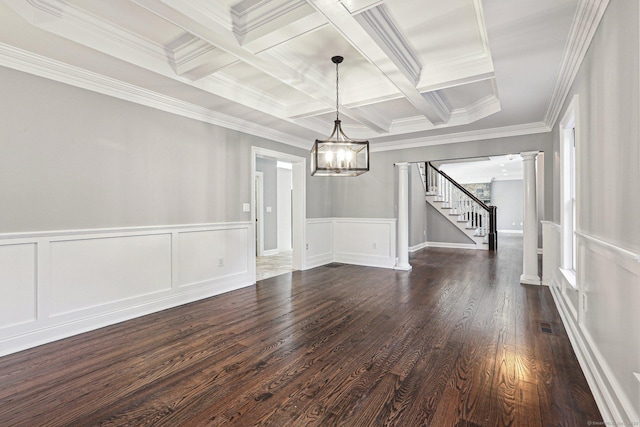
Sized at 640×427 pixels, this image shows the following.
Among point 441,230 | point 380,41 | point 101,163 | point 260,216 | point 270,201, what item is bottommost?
point 441,230

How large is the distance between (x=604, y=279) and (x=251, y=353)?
7.96 feet

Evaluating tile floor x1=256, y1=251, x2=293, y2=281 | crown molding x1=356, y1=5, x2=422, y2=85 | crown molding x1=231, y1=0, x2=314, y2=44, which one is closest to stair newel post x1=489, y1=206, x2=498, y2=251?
tile floor x1=256, y1=251, x2=293, y2=281

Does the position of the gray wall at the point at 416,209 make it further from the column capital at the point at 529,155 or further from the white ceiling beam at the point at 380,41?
the white ceiling beam at the point at 380,41

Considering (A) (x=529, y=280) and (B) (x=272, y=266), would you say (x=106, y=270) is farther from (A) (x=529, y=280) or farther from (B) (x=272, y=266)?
(A) (x=529, y=280)

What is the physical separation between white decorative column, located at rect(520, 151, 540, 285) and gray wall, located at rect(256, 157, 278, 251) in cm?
525

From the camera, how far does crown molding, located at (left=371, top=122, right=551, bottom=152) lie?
4.60 metres

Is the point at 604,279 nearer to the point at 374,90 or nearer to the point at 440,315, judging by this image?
Result: the point at 440,315

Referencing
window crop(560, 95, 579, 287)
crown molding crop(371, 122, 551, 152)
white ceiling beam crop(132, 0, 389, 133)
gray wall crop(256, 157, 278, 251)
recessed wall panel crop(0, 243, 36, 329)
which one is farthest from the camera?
gray wall crop(256, 157, 278, 251)

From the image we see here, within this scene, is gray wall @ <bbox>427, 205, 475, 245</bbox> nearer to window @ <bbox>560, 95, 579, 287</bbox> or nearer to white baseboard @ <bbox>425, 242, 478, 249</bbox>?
white baseboard @ <bbox>425, 242, 478, 249</bbox>

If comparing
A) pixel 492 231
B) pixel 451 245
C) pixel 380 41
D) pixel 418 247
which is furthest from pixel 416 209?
pixel 380 41

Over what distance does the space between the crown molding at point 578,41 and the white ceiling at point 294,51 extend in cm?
4

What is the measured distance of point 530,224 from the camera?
4.75 meters

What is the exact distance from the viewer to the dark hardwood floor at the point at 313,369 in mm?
1750

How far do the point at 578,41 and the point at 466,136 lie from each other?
113 inches
